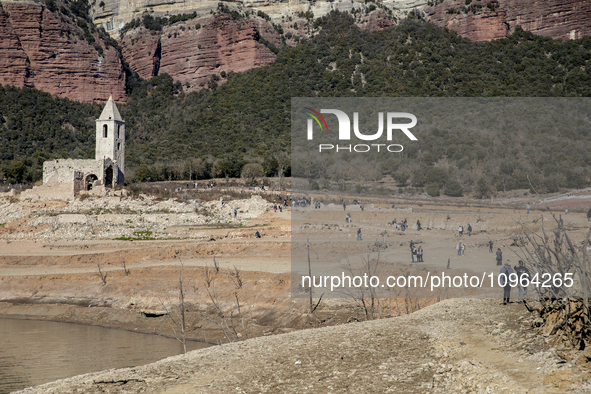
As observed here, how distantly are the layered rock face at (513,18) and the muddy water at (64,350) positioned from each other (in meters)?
74.8

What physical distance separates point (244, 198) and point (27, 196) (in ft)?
55.9

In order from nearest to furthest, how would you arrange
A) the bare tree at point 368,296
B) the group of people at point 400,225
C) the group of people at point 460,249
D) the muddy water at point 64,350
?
the bare tree at point 368,296 → the muddy water at point 64,350 → the group of people at point 460,249 → the group of people at point 400,225

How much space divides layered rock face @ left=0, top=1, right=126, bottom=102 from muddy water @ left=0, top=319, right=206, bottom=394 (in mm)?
A: 82797

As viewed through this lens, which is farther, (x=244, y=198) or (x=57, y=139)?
(x=57, y=139)

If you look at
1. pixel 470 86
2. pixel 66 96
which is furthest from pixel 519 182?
pixel 66 96

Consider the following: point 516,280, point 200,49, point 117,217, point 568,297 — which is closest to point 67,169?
point 117,217

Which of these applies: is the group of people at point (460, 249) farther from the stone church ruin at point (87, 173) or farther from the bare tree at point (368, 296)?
the stone church ruin at point (87, 173)

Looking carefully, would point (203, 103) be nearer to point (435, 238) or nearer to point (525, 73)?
point (525, 73)

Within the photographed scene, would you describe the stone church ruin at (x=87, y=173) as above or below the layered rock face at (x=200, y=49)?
below

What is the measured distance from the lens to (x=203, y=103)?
86.8m

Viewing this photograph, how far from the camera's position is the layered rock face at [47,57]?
3593 inches

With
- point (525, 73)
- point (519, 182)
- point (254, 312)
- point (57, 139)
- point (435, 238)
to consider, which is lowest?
point (254, 312)

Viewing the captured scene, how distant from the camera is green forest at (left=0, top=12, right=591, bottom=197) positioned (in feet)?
189

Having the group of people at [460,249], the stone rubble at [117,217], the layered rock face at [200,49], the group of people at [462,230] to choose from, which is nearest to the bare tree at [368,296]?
the group of people at [460,249]
